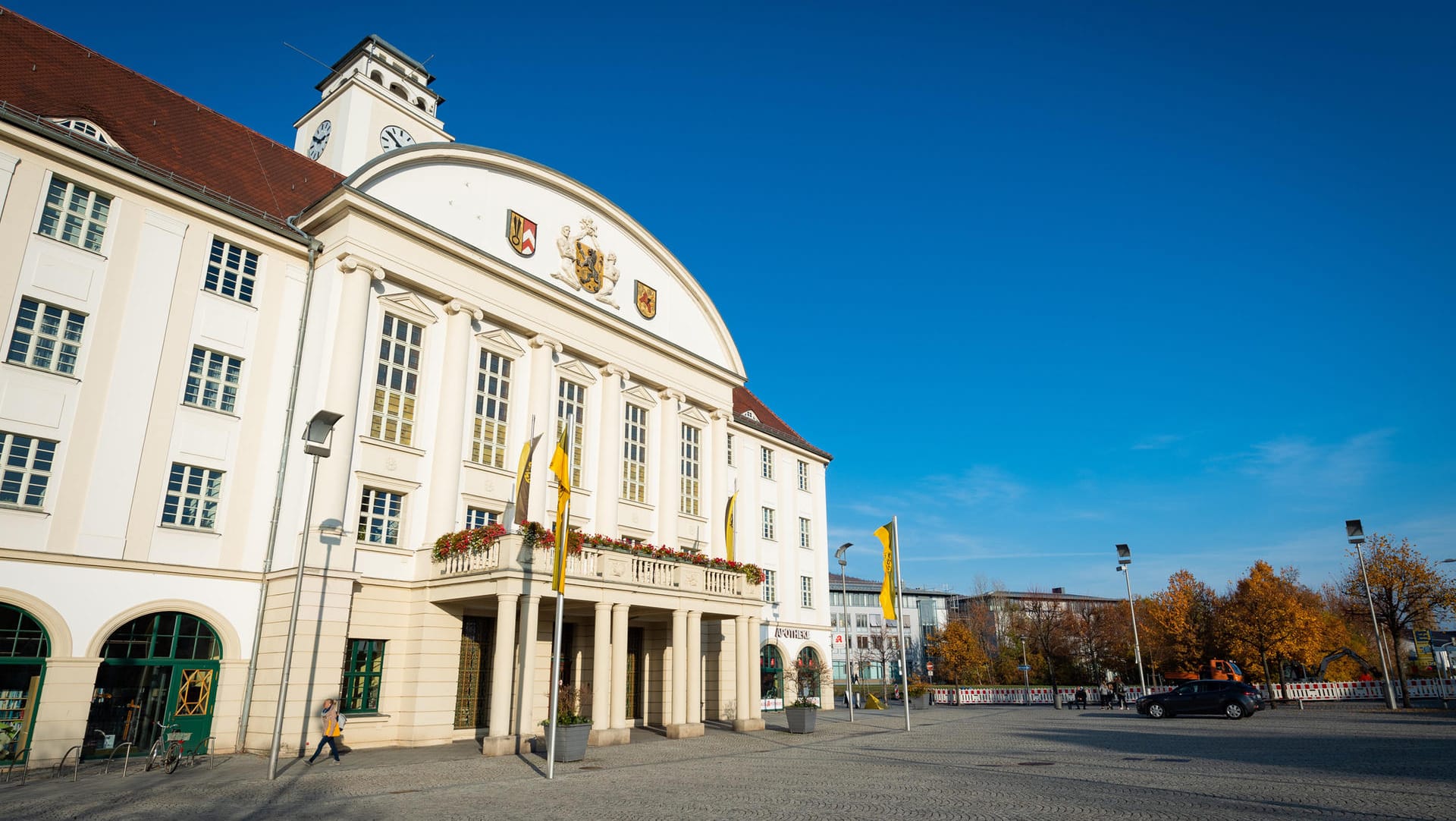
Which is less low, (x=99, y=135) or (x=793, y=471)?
(x=99, y=135)

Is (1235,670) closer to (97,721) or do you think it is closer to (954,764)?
(954,764)

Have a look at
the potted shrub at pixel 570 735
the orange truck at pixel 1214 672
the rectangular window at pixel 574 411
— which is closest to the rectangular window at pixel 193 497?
the potted shrub at pixel 570 735

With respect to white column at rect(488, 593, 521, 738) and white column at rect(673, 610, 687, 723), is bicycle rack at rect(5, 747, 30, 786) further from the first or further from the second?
white column at rect(673, 610, 687, 723)

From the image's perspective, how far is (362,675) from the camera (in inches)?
861

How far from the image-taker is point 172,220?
21234mm

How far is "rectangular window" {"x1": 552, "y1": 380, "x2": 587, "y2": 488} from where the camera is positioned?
2897 cm

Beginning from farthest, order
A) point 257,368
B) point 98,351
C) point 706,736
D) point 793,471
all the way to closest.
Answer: point 793,471 → point 706,736 → point 257,368 → point 98,351

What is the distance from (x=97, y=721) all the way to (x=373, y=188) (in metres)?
14.8

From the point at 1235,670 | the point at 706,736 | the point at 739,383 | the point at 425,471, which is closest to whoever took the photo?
the point at 425,471

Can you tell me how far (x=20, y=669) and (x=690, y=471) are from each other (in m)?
21.8

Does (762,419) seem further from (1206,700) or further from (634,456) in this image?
(1206,700)

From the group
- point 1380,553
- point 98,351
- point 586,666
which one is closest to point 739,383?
point 586,666

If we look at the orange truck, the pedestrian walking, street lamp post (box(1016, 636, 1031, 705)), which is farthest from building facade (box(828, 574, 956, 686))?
the pedestrian walking

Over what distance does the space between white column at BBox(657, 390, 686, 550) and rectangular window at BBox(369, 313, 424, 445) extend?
35.0 ft
